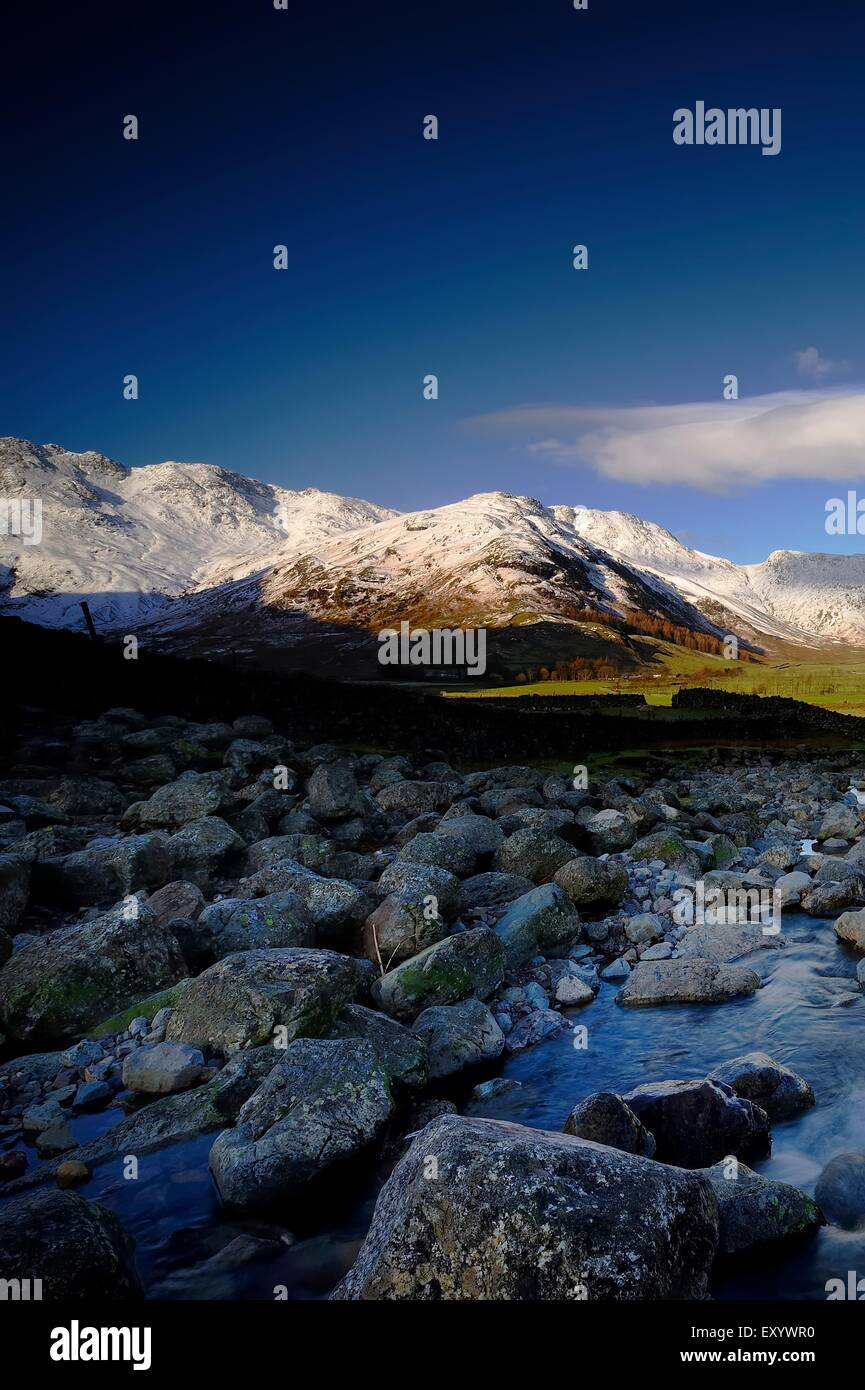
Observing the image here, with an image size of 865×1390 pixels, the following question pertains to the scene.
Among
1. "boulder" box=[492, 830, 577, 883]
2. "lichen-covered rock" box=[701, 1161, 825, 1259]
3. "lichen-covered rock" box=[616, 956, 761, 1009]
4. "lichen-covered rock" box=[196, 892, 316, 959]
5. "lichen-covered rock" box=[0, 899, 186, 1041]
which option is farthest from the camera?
"boulder" box=[492, 830, 577, 883]

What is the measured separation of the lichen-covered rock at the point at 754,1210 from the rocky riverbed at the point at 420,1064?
0.09 feet

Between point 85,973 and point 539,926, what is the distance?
8852mm

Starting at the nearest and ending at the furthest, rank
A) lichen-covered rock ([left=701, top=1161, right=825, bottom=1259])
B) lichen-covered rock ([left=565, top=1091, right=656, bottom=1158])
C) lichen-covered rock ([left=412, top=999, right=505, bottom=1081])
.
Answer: lichen-covered rock ([left=701, top=1161, right=825, bottom=1259]) → lichen-covered rock ([left=565, top=1091, right=656, bottom=1158]) → lichen-covered rock ([left=412, top=999, right=505, bottom=1081])

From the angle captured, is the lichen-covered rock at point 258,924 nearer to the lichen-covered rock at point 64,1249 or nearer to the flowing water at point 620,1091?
the flowing water at point 620,1091

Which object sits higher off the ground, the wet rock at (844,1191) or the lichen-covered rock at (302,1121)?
the lichen-covered rock at (302,1121)

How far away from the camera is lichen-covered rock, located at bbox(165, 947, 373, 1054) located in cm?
1145

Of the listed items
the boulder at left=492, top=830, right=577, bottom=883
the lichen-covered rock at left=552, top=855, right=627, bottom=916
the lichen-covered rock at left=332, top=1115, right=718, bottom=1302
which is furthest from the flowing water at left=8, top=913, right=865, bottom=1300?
the boulder at left=492, top=830, right=577, bottom=883

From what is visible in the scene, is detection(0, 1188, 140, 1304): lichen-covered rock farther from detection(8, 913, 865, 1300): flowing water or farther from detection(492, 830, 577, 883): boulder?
detection(492, 830, 577, 883): boulder

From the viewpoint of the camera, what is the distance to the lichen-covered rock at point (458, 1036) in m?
12.1

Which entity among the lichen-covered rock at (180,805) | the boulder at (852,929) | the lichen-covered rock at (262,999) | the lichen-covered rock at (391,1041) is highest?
the lichen-covered rock at (180,805)

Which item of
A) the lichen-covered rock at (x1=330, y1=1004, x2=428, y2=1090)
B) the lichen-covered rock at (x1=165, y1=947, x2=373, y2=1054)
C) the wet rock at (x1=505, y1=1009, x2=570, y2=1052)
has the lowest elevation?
the wet rock at (x1=505, y1=1009, x2=570, y2=1052)

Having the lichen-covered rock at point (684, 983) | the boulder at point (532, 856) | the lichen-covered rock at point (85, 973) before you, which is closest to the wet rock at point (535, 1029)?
the lichen-covered rock at point (684, 983)

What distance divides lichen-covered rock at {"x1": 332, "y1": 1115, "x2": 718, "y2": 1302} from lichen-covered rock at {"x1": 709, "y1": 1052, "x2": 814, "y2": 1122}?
A: 4.34m
